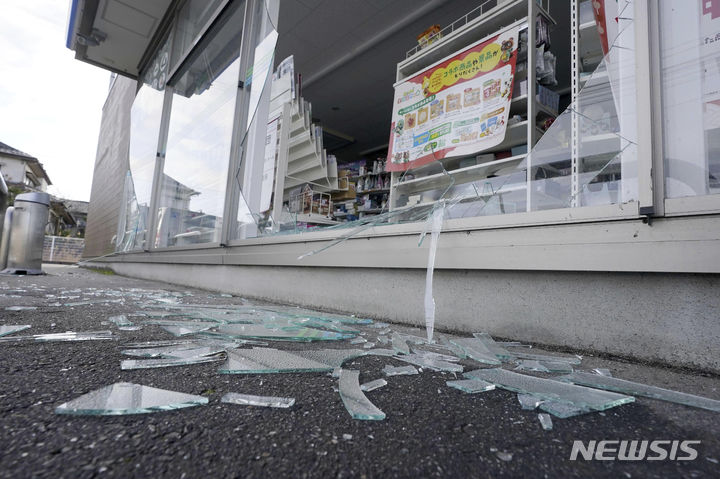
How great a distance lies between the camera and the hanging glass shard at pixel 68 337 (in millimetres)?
735

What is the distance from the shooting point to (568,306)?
0.89 metres

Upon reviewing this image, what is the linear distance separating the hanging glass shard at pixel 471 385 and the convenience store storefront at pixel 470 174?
429 mm

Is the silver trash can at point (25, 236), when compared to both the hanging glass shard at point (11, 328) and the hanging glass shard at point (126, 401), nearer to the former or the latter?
the hanging glass shard at point (11, 328)

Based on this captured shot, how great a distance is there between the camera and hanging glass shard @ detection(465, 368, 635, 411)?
51 centimetres

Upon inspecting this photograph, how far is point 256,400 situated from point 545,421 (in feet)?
1.29

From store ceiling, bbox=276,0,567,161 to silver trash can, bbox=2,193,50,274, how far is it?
2.92 m

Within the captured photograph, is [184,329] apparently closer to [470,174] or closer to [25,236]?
[470,174]

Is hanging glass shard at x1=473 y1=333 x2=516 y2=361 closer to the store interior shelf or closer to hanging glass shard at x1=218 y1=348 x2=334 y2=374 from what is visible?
hanging glass shard at x1=218 y1=348 x2=334 y2=374

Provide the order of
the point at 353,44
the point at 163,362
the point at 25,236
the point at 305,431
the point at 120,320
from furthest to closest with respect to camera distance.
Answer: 1. the point at 353,44
2. the point at 25,236
3. the point at 120,320
4. the point at 163,362
5. the point at 305,431

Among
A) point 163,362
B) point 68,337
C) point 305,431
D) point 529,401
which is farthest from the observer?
point 68,337

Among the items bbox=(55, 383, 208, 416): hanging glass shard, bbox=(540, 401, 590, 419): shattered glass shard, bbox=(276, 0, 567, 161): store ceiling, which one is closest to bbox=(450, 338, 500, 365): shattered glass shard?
→ bbox=(540, 401, 590, 419): shattered glass shard

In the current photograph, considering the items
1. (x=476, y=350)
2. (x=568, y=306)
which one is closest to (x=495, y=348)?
(x=476, y=350)

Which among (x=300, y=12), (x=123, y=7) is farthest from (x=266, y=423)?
(x=123, y=7)

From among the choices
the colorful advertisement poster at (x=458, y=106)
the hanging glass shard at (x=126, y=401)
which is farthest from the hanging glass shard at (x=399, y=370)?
the colorful advertisement poster at (x=458, y=106)
